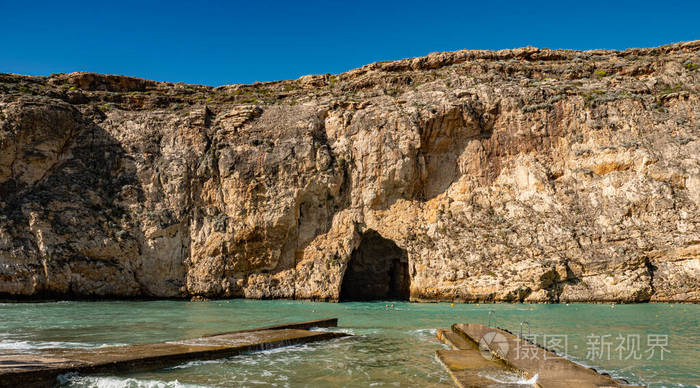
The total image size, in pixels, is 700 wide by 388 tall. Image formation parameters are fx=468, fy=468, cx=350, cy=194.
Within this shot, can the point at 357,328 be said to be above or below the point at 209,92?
below

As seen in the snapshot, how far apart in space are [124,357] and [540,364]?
753 cm

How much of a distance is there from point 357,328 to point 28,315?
47.3ft

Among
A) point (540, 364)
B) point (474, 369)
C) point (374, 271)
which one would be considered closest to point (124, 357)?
point (474, 369)

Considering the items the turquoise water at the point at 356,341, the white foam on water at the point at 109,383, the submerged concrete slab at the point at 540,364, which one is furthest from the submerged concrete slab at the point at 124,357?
the submerged concrete slab at the point at 540,364

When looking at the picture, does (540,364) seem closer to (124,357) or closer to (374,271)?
(124,357)

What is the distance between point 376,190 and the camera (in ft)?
109

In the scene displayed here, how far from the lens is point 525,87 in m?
36.1

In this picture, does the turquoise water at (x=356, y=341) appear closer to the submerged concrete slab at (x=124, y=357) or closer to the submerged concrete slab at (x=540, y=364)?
the submerged concrete slab at (x=124, y=357)

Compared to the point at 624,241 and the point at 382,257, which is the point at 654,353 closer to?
the point at 624,241

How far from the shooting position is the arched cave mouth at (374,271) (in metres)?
37.6

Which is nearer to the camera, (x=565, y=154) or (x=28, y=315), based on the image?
(x=28, y=315)

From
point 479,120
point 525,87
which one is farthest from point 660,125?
point 479,120

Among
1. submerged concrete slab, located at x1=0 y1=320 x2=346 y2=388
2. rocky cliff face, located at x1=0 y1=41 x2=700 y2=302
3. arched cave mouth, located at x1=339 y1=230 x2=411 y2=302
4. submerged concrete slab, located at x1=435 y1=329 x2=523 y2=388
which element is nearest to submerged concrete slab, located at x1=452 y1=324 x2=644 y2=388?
submerged concrete slab, located at x1=435 y1=329 x2=523 y2=388

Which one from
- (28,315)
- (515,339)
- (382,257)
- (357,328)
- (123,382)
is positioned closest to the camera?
Result: (123,382)
